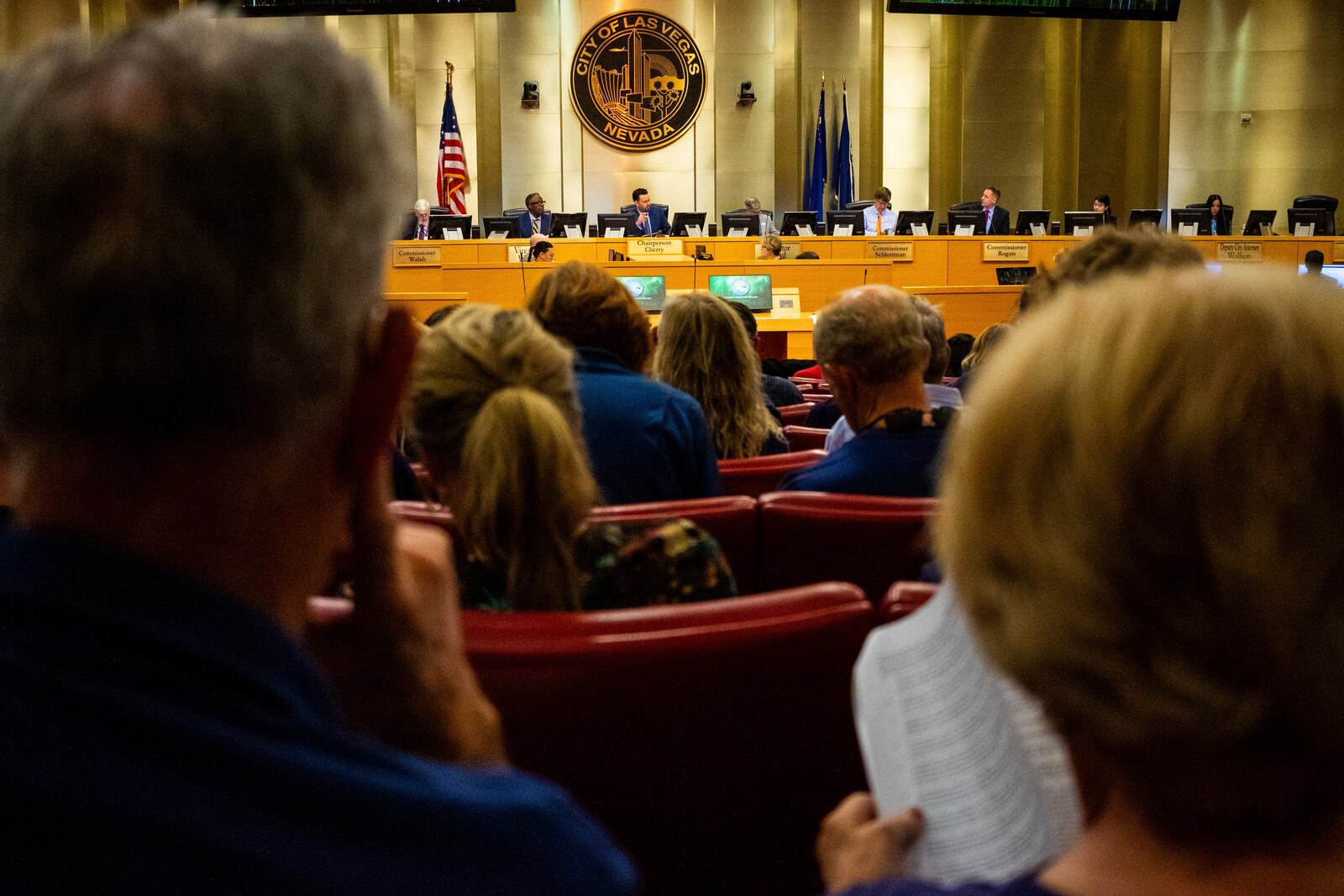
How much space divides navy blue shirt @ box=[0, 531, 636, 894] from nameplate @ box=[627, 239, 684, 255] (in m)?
9.59

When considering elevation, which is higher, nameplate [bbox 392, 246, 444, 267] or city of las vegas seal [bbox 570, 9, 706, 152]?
city of las vegas seal [bbox 570, 9, 706, 152]

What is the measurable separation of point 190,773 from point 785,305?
9096 millimetres

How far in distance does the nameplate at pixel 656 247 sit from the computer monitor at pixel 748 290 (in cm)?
80

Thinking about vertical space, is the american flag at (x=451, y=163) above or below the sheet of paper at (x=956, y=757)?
above

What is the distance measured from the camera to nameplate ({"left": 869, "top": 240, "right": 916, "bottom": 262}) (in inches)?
408

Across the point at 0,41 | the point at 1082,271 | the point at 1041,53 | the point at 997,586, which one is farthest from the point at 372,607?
the point at 1041,53

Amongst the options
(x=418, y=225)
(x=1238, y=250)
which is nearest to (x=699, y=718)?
(x=418, y=225)

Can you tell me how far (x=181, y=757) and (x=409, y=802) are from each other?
0.10m

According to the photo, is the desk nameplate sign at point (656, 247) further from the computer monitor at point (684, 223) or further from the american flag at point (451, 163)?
Result: the american flag at point (451, 163)

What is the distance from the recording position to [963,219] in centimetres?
1108

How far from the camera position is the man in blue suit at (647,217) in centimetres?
1118

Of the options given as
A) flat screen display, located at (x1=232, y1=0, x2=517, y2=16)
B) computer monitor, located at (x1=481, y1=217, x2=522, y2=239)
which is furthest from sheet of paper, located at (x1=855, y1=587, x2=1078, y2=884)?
computer monitor, located at (x1=481, y1=217, x2=522, y2=239)

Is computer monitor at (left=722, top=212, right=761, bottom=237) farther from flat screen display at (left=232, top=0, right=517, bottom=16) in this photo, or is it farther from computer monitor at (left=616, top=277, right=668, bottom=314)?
flat screen display at (left=232, top=0, right=517, bottom=16)

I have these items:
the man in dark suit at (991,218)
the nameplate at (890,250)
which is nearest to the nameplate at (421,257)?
the nameplate at (890,250)
